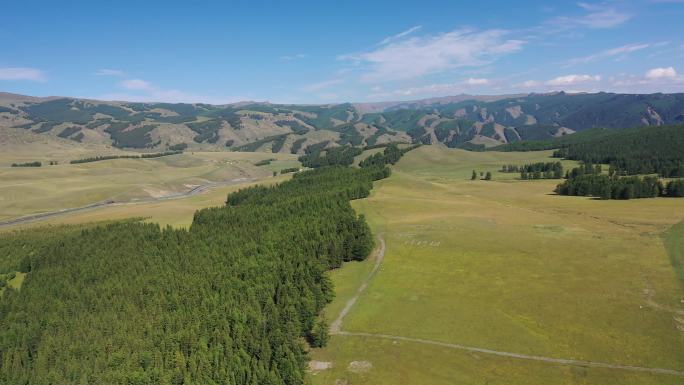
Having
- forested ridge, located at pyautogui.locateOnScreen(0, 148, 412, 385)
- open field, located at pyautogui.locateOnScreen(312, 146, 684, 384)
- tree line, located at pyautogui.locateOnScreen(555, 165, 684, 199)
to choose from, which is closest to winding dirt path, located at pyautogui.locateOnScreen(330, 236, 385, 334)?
open field, located at pyautogui.locateOnScreen(312, 146, 684, 384)

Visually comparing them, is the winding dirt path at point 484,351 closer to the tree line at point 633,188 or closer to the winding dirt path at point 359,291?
the winding dirt path at point 359,291

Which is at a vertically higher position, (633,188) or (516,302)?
(633,188)

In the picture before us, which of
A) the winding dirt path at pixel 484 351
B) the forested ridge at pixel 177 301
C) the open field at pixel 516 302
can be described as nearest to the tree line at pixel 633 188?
the open field at pixel 516 302

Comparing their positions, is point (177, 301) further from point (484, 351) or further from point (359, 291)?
point (484, 351)

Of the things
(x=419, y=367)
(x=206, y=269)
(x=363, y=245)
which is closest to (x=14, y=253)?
(x=206, y=269)

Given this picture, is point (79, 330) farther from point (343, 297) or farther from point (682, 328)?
point (682, 328)

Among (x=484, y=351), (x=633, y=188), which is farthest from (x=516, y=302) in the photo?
(x=633, y=188)
